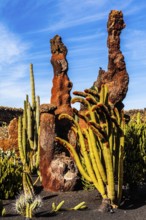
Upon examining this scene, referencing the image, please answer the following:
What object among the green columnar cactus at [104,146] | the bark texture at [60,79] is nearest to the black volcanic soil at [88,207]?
the green columnar cactus at [104,146]

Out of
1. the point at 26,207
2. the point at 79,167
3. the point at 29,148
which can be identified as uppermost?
the point at 29,148

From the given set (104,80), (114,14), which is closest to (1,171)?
(104,80)

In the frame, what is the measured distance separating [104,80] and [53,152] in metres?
5.74

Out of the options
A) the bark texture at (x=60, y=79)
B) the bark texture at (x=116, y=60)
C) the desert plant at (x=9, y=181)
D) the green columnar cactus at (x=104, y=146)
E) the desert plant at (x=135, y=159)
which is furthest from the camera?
the bark texture at (x=60, y=79)

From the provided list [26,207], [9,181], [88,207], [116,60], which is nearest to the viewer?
[26,207]

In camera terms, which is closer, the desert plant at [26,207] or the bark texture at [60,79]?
the desert plant at [26,207]

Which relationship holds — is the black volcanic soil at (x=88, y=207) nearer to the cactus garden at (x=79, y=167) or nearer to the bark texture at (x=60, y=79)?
the cactus garden at (x=79, y=167)

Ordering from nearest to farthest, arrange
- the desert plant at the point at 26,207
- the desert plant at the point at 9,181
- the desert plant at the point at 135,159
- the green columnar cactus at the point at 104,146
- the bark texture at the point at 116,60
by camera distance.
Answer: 1. the desert plant at the point at 26,207
2. the green columnar cactus at the point at 104,146
3. the desert plant at the point at 9,181
4. the desert plant at the point at 135,159
5. the bark texture at the point at 116,60

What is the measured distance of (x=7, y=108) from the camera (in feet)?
97.0

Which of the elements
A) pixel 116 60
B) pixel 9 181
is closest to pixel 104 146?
pixel 9 181

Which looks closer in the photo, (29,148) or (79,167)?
(79,167)

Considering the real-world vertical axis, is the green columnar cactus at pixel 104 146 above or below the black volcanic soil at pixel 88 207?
above

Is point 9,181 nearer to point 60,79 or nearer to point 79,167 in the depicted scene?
point 79,167

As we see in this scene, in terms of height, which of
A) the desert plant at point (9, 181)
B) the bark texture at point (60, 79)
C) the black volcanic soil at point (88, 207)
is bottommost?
the black volcanic soil at point (88, 207)
